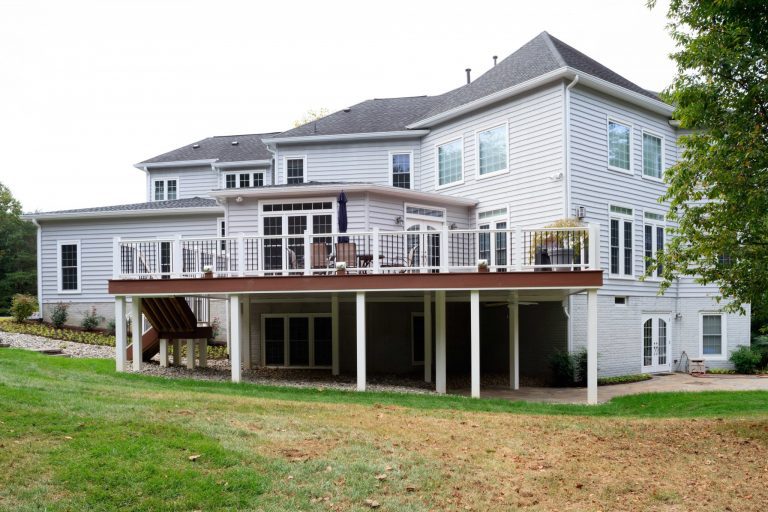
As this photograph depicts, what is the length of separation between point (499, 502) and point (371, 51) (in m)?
30.8

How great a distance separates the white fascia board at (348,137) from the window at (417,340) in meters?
6.18

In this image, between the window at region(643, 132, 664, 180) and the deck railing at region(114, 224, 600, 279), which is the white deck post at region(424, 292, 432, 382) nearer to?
the deck railing at region(114, 224, 600, 279)

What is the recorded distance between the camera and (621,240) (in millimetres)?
18281

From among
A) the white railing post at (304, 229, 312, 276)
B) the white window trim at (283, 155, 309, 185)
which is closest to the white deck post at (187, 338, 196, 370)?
the white railing post at (304, 229, 312, 276)

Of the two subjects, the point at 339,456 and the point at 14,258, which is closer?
the point at 339,456

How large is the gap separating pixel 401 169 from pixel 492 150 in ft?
12.5

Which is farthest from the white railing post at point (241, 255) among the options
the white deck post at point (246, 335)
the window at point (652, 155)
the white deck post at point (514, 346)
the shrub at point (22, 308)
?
the shrub at point (22, 308)

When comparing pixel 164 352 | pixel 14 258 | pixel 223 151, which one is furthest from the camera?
pixel 14 258

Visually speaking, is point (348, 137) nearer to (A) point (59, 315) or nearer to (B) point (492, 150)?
(B) point (492, 150)

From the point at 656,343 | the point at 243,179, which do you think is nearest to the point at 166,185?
the point at 243,179

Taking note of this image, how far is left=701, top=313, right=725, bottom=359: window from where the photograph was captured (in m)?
20.5

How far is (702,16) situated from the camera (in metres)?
9.04

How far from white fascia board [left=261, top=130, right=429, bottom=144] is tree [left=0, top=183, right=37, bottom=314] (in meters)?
23.7

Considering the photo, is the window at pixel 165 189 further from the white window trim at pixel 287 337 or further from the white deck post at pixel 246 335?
the white window trim at pixel 287 337
